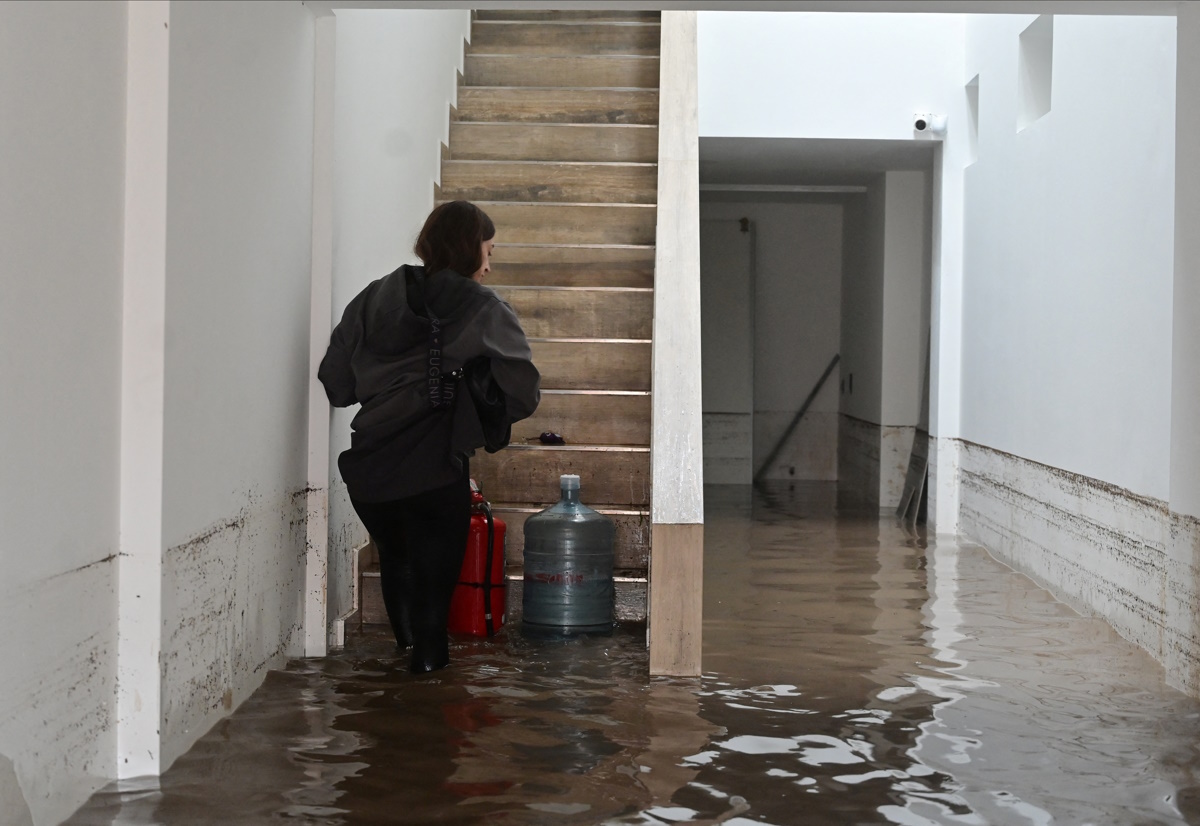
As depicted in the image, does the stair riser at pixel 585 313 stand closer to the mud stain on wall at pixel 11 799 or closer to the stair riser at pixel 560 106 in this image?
the stair riser at pixel 560 106

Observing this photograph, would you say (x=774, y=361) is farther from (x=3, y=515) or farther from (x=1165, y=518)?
(x=3, y=515)

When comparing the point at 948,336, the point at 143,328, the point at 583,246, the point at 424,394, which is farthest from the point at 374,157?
the point at 948,336

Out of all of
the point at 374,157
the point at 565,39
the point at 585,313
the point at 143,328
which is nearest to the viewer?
the point at 143,328

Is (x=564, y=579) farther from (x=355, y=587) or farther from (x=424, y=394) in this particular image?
(x=424, y=394)

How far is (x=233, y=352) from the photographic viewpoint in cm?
379

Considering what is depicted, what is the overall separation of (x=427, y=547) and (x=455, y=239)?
1.11 meters

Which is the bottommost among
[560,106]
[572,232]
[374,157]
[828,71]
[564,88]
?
[572,232]

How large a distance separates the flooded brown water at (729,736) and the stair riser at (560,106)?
11.9ft

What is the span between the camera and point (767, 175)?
11680 mm

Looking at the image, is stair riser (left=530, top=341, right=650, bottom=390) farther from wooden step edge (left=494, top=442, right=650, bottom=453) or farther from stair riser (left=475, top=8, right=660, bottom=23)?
stair riser (left=475, top=8, right=660, bottom=23)

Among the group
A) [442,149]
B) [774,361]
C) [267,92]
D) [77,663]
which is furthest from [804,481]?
[77,663]

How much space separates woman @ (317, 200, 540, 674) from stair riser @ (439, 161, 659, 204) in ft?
10.0

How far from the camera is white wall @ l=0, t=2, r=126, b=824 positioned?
2.61m

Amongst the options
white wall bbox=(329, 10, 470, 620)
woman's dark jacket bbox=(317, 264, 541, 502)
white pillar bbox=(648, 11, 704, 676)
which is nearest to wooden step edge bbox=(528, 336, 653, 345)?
white wall bbox=(329, 10, 470, 620)
